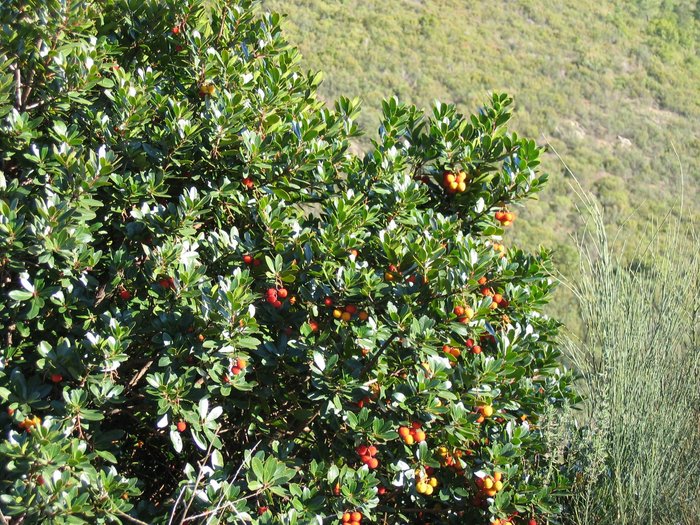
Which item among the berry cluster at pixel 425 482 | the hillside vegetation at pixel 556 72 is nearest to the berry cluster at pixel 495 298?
the berry cluster at pixel 425 482

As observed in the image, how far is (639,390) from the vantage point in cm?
364

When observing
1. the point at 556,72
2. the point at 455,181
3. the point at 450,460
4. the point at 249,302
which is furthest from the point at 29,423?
the point at 556,72

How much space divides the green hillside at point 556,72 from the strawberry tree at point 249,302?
1268cm

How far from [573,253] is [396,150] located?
12473 mm

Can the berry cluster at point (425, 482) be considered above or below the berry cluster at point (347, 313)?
below

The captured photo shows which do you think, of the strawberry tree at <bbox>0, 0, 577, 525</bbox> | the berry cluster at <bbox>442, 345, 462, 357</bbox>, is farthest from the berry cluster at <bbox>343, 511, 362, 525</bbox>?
the berry cluster at <bbox>442, 345, 462, 357</bbox>

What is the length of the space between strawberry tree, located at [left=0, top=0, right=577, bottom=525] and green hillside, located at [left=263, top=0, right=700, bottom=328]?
1268 cm

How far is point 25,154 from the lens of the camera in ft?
10.2

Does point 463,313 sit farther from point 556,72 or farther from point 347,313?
point 556,72

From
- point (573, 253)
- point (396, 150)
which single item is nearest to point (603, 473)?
point (396, 150)

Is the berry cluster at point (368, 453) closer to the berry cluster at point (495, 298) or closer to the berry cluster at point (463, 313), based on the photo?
the berry cluster at point (463, 313)

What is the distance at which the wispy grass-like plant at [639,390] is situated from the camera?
3494 millimetres

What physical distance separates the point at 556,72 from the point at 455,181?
21757mm

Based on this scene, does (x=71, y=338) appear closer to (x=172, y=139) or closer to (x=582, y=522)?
(x=172, y=139)
